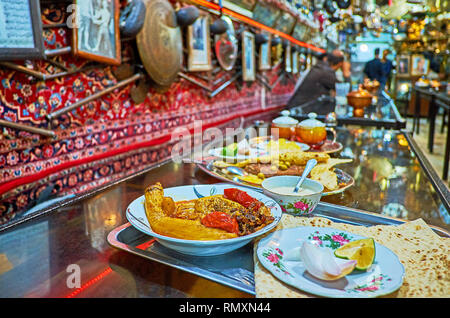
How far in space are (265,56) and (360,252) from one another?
5.58 metres

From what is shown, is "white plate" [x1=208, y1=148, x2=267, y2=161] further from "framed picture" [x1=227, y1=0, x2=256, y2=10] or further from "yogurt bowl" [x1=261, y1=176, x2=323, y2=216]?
"framed picture" [x1=227, y1=0, x2=256, y2=10]

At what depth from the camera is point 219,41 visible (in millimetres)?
4180

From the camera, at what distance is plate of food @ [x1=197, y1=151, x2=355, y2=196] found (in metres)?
1.09

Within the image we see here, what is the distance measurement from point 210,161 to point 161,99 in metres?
2.17

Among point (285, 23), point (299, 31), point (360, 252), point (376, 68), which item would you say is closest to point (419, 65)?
point (376, 68)

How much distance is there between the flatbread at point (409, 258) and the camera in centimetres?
55

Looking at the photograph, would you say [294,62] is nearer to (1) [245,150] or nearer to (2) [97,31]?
(2) [97,31]

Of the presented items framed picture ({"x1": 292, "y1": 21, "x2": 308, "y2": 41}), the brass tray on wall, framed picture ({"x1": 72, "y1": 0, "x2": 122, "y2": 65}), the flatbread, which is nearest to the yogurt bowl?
the flatbread

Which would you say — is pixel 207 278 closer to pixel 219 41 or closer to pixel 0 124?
pixel 0 124

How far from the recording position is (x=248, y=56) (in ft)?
16.7

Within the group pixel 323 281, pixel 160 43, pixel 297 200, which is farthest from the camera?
pixel 160 43

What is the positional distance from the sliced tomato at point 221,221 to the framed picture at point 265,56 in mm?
5256

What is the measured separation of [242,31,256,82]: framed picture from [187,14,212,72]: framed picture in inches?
45.6
